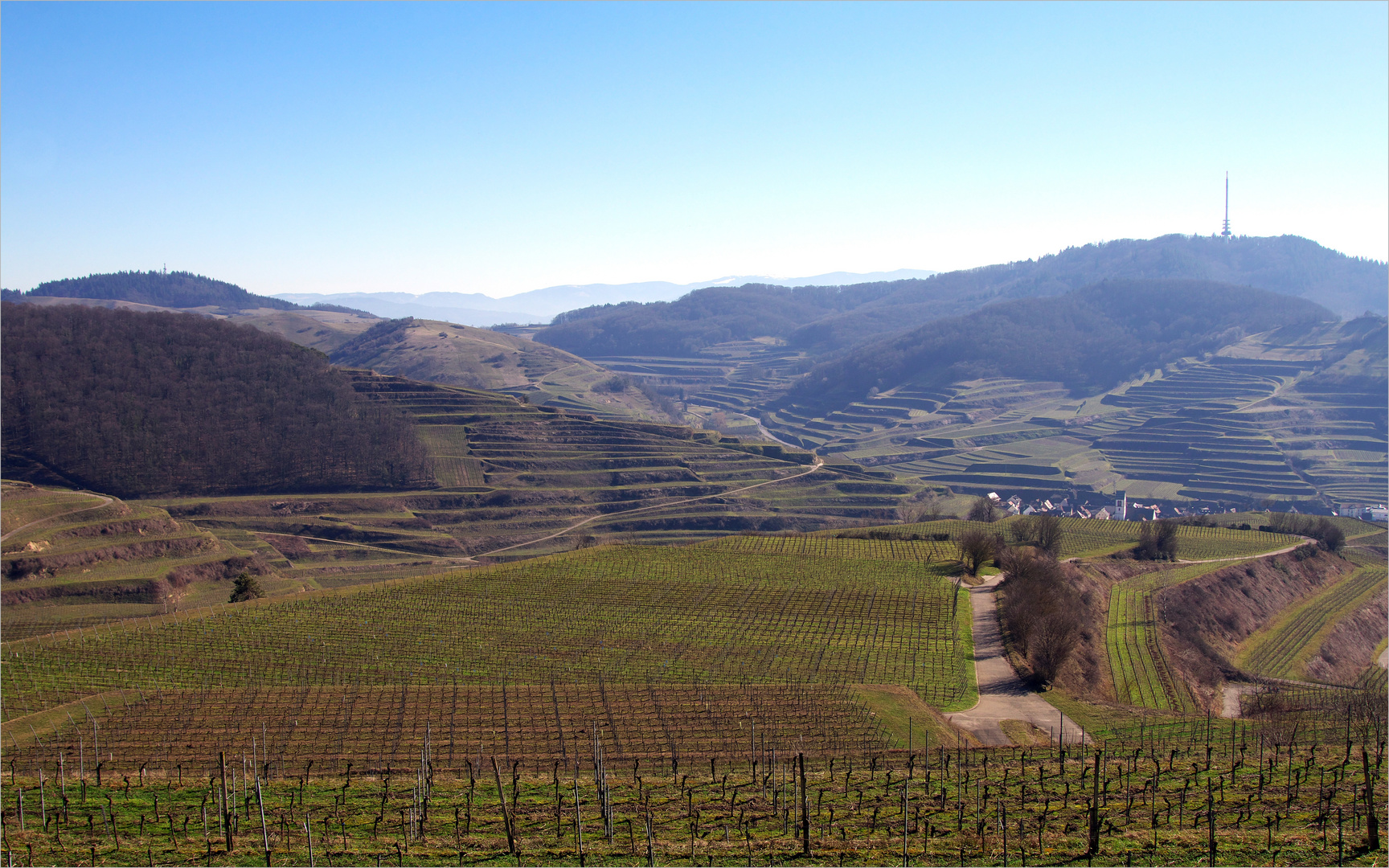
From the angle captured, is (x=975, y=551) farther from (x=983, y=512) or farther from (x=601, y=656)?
(x=601, y=656)

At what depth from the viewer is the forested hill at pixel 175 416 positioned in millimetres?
118500

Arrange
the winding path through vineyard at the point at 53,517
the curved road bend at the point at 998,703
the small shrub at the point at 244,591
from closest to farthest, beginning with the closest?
1. the curved road bend at the point at 998,703
2. the small shrub at the point at 244,591
3. the winding path through vineyard at the point at 53,517

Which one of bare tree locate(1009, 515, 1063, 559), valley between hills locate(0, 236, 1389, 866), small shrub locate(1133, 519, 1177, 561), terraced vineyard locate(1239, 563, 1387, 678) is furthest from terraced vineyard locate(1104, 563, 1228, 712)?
bare tree locate(1009, 515, 1063, 559)

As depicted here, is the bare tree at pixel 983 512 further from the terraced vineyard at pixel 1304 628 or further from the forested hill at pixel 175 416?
the forested hill at pixel 175 416

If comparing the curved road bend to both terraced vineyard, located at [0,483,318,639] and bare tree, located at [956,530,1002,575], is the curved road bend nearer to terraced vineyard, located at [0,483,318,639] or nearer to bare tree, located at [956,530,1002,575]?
bare tree, located at [956,530,1002,575]

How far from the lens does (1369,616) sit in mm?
68750

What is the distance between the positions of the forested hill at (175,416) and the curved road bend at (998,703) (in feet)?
296

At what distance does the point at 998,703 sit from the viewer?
43031 millimetres

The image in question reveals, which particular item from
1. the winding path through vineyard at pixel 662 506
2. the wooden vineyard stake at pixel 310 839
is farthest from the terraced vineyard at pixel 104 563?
the wooden vineyard stake at pixel 310 839

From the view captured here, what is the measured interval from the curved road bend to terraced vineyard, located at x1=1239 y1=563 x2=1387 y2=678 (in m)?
20.1

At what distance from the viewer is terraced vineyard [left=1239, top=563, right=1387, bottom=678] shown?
192ft

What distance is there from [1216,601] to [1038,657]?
30.4 meters

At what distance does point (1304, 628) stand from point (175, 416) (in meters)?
138

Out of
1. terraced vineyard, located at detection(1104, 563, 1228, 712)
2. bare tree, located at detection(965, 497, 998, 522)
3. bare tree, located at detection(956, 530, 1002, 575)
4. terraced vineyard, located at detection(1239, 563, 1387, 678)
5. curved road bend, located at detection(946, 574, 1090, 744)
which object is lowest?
terraced vineyard, located at detection(1239, 563, 1387, 678)
